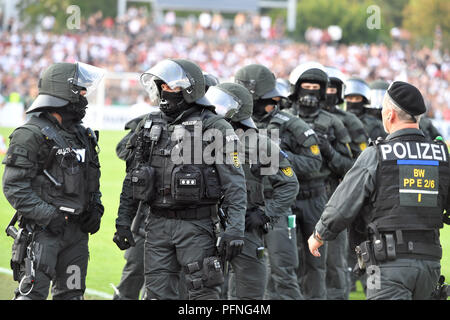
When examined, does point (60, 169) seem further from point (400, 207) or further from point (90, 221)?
point (400, 207)

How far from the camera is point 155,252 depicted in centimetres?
574

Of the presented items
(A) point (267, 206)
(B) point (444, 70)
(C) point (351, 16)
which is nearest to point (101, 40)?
(B) point (444, 70)

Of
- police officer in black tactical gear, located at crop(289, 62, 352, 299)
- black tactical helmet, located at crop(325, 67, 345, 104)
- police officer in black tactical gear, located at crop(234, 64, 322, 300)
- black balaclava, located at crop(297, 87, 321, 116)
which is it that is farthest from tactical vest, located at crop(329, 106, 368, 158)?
police officer in black tactical gear, located at crop(234, 64, 322, 300)

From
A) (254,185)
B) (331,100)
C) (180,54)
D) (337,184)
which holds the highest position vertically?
(180,54)

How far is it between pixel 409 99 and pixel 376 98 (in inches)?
220

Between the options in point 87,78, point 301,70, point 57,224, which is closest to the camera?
point 57,224

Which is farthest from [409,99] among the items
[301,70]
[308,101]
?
[301,70]

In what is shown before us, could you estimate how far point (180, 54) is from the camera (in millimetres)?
36094

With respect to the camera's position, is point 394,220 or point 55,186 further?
point 55,186

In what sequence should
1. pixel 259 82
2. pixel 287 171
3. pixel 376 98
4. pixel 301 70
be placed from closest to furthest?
pixel 287 171 → pixel 259 82 → pixel 301 70 → pixel 376 98

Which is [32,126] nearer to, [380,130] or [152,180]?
[152,180]

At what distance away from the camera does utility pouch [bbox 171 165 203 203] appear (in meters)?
5.58

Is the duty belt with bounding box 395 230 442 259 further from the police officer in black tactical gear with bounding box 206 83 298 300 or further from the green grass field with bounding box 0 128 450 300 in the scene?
the police officer in black tactical gear with bounding box 206 83 298 300
